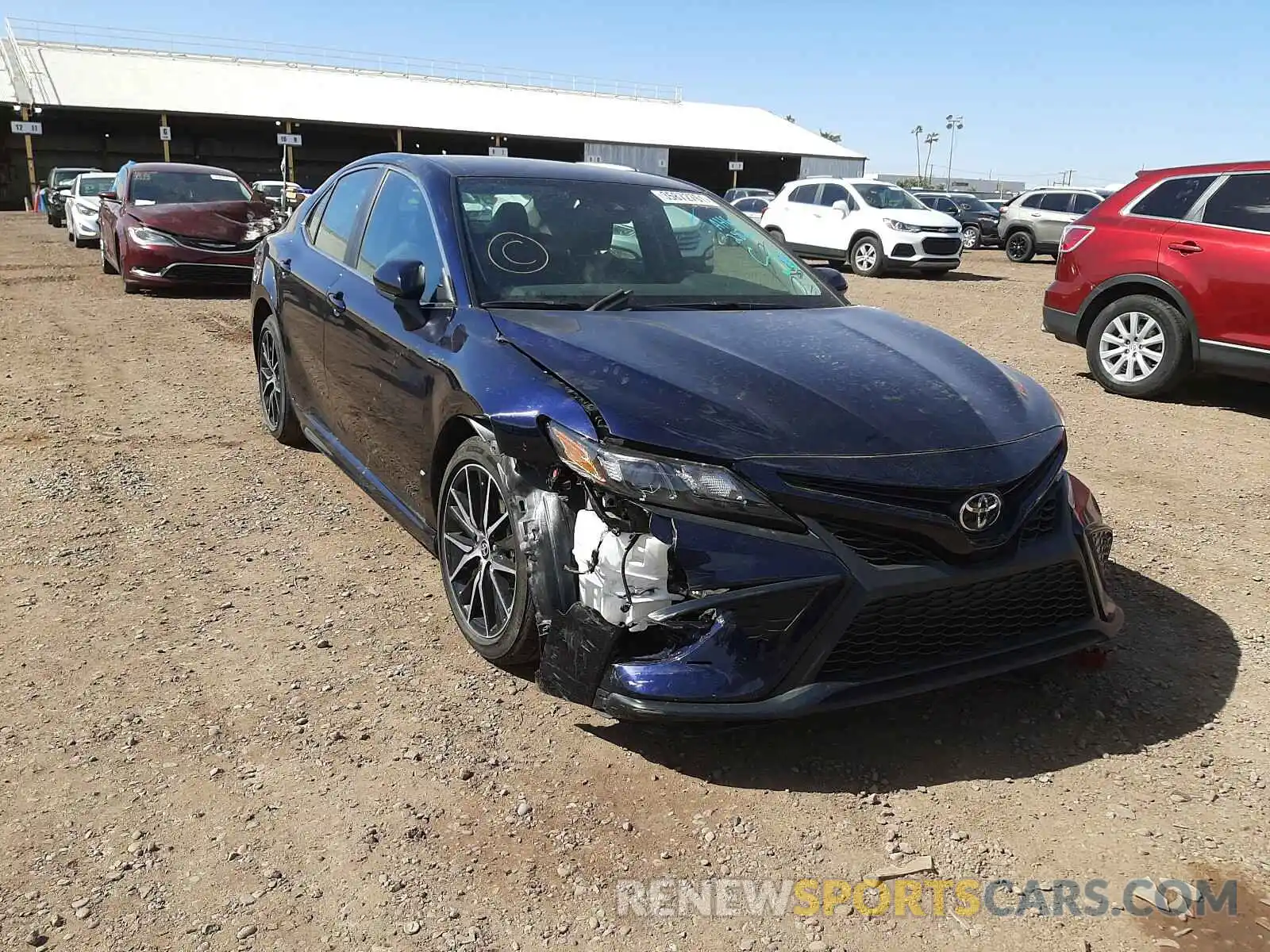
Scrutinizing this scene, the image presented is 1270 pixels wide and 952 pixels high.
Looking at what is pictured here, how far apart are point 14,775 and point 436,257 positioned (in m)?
2.11

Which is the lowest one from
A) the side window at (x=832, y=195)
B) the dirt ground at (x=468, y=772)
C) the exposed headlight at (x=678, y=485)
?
the dirt ground at (x=468, y=772)

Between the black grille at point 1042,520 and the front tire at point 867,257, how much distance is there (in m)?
15.4

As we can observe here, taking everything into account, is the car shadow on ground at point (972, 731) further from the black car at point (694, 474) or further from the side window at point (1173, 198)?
the side window at point (1173, 198)

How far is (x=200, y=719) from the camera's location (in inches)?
118

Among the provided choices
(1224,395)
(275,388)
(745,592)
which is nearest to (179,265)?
(275,388)

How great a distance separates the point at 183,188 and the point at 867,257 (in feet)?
36.8

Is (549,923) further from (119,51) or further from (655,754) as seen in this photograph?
(119,51)

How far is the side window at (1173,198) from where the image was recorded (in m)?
7.47

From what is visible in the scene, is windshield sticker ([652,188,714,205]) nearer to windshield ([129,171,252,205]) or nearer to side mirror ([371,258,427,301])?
side mirror ([371,258,427,301])

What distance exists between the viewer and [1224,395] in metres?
7.97

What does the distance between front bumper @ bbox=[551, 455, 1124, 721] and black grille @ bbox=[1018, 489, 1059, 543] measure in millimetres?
115

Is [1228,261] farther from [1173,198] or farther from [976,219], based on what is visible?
[976,219]

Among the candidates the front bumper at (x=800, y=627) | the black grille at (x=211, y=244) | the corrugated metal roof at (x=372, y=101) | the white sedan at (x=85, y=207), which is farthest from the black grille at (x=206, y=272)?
the corrugated metal roof at (x=372, y=101)

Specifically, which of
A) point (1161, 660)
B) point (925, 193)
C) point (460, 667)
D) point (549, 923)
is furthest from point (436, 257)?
point (925, 193)
